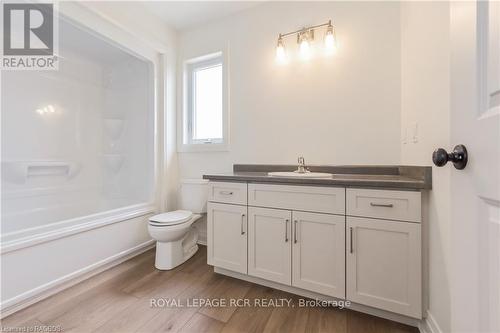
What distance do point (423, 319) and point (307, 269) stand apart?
62 centimetres

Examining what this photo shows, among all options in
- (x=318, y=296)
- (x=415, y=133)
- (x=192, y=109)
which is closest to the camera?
(x=415, y=133)

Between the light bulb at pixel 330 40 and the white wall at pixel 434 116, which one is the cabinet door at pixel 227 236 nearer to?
the white wall at pixel 434 116

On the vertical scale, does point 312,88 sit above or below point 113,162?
above

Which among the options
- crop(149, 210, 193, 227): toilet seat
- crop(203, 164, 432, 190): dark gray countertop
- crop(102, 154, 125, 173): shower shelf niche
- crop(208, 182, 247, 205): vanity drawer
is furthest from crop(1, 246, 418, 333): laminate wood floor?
crop(102, 154, 125, 173): shower shelf niche

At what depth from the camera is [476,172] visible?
0.45 meters

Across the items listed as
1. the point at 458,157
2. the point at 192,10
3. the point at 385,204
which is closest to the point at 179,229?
the point at 385,204

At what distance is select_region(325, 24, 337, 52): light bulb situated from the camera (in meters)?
1.71

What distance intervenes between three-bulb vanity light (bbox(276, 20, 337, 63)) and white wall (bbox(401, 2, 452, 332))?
50 centimetres

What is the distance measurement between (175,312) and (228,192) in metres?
0.82

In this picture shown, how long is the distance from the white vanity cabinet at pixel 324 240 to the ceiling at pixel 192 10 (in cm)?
175

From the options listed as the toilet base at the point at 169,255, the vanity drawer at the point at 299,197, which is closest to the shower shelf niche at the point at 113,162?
the toilet base at the point at 169,255

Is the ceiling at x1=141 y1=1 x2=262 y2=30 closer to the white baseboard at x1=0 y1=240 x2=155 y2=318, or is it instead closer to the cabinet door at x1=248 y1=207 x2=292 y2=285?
the cabinet door at x1=248 y1=207 x2=292 y2=285

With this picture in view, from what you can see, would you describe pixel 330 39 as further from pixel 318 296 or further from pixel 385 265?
pixel 318 296

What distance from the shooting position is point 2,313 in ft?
4.08
